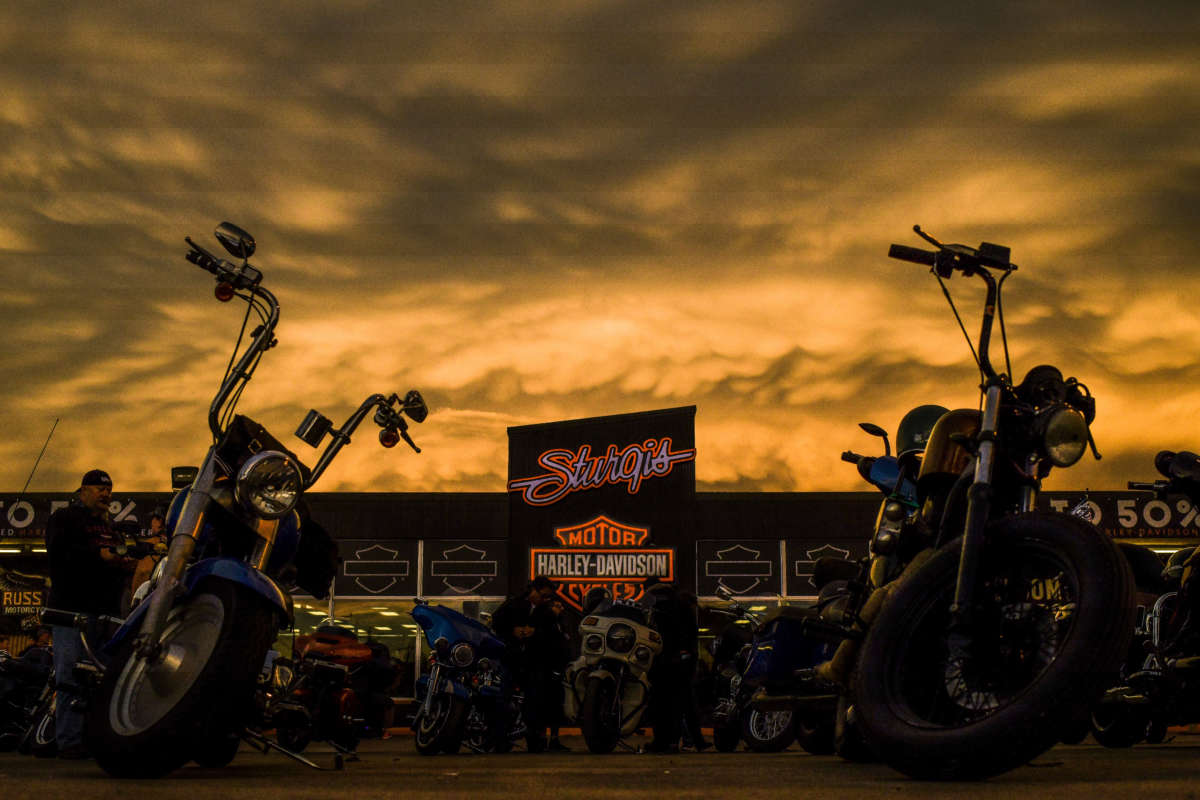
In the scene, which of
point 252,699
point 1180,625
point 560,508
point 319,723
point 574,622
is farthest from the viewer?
point 560,508

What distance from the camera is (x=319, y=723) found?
8.48 m

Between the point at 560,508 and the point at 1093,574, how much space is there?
2148cm

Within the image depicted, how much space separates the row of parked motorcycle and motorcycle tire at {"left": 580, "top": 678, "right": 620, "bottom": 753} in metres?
4.18

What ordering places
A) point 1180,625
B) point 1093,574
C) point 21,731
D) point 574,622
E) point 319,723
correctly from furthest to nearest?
point 574,622
point 21,731
point 319,723
point 1180,625
point 1093,574

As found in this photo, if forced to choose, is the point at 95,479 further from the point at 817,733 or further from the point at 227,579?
the point at 817,733

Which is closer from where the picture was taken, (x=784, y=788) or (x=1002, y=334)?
(x=784, y=788)

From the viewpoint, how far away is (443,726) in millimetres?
9867

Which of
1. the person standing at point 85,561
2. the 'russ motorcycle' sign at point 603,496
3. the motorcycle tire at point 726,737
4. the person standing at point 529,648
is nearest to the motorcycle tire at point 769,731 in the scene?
the motorcycle tire at point 726,737

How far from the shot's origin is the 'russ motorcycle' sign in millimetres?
24500

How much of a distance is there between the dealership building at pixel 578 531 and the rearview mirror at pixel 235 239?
61.2 ft

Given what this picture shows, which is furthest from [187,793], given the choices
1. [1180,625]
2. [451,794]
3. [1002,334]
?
[1180,625]

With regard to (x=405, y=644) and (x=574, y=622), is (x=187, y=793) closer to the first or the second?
(x=574, y=622)

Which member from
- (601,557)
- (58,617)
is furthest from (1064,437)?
(601,557)

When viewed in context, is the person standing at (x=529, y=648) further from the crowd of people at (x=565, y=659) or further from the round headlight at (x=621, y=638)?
the round headlight at (x=621, y=638)
